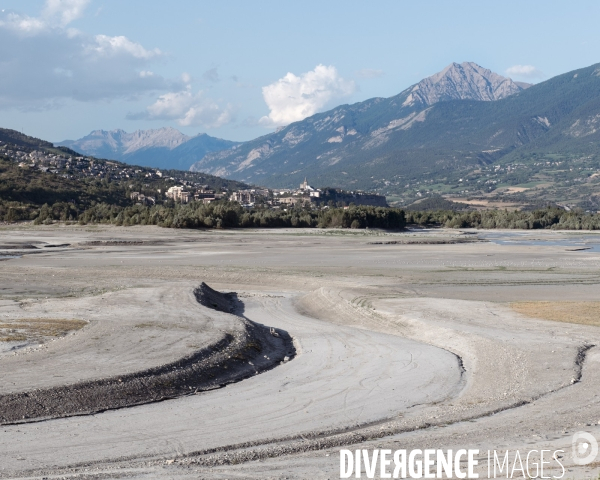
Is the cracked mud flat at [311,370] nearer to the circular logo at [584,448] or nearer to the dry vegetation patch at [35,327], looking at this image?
the circular logo at [584,448]

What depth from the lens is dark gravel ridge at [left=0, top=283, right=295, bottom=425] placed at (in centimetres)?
1294

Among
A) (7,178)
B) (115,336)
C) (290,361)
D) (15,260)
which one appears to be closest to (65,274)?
(15,260)

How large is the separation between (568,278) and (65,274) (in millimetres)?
25446

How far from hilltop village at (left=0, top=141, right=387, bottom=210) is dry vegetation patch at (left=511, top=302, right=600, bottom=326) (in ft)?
347

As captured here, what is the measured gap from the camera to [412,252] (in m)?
56.9

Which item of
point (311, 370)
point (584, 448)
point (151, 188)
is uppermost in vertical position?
point (151, 188)

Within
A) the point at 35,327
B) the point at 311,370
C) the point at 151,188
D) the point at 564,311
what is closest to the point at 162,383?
the point at 311,370

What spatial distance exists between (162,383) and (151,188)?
138m

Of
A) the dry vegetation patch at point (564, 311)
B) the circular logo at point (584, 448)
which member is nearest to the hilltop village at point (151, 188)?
the dry vegetation patch at point (564, 311)

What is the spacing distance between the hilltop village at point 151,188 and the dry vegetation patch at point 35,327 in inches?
4330

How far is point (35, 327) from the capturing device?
20.9 meters

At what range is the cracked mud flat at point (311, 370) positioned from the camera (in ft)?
36.7

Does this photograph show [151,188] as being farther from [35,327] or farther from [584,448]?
[584,448]

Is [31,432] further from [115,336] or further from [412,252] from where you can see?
[412,252]
